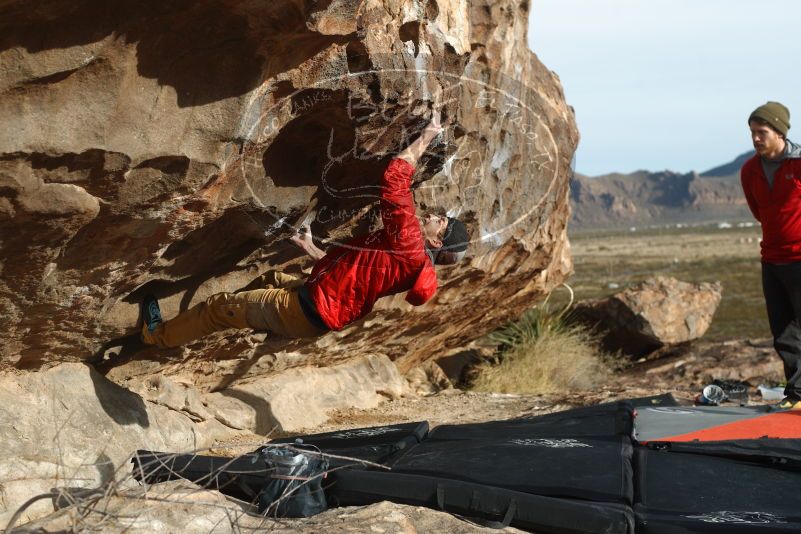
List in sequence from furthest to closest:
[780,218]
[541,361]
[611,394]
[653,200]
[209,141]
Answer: [653,200]
[541,361]
[611,394]
[780,218]
[209,141]

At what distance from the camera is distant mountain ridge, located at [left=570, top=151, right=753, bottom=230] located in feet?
395

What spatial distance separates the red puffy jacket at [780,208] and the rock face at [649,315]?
5008mm

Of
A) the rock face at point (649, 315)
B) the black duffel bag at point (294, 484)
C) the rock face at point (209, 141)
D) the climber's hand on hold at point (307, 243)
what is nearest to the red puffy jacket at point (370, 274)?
the climber's hand on hold at point (307, 243)

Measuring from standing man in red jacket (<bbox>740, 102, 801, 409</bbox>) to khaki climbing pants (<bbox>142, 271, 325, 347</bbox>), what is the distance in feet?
10.1

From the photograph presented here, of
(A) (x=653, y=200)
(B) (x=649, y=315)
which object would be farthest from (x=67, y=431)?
(A) (x=653, y=200)

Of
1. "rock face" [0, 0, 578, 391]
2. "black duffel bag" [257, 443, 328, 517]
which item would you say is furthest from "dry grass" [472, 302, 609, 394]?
"black duffel bag" [257, 443, 328, 517]

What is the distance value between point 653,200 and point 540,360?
128030 millimetres

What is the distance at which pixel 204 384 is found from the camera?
662cm

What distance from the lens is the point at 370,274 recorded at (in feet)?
16.5

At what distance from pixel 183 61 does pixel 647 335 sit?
8.36 meters

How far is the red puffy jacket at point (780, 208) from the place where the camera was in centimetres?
602

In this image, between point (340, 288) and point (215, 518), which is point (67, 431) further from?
point (340, 288)

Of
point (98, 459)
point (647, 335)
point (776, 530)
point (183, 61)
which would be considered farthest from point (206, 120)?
point (647, 335)

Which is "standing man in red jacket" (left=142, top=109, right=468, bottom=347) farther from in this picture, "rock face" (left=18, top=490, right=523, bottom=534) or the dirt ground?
"rock face" (left=18, top=490, right=523, bottom=534)
